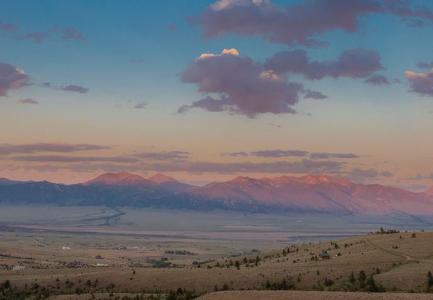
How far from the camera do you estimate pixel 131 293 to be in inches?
1982

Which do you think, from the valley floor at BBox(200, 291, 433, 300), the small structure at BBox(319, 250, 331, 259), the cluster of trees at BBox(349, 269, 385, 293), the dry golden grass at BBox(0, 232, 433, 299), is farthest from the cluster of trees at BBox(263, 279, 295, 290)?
the small structure at BBox(319, 250, 331, 259)

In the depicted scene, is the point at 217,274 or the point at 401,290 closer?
the point at 401,290

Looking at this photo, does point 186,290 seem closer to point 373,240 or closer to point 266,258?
point 266,258

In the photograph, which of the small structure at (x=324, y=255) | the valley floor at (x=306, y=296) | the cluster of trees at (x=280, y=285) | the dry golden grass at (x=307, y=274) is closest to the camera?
the valley floor at (x=306, y=296)

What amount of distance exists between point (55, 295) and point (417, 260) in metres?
30.4

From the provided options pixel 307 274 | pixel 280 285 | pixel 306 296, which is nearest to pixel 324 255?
pixel 307 274

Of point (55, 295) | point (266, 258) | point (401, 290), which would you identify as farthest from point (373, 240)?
point (55, 295)

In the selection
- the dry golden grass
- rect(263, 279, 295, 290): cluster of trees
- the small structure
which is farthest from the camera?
the small structure

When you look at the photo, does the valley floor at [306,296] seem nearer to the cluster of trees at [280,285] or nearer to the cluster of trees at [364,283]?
the cluster of trees at [364,283]

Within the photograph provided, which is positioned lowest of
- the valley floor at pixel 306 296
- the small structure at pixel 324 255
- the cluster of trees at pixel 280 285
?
the cluster of trees at pixel 280 285

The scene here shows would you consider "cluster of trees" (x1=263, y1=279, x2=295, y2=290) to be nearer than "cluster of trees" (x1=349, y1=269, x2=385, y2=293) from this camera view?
No

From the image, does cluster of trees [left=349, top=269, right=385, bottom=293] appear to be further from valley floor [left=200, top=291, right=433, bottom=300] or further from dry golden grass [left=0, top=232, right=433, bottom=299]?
valley floor [left=200, top=291, right=433, bottom=300]

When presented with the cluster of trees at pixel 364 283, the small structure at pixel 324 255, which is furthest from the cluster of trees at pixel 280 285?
the small structure at pixel 324 255

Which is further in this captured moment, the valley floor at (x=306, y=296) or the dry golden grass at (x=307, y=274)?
the dry golden grass at (x=307, y=274)
